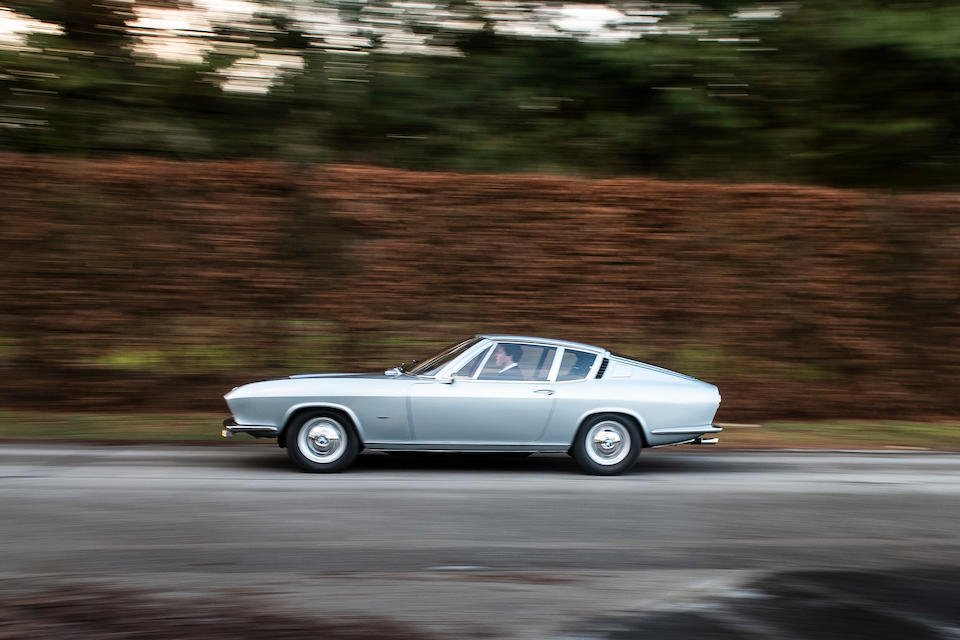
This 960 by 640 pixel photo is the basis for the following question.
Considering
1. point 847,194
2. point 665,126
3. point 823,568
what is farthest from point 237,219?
point 823,568

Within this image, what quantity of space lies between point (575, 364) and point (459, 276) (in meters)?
4.67

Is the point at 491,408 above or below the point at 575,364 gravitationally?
below

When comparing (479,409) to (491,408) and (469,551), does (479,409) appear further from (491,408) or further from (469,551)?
(469,551)

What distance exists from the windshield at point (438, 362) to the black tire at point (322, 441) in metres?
0.87

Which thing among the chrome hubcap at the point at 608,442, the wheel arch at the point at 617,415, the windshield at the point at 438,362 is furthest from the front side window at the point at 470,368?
the chrome hubcap at the point at 608,442

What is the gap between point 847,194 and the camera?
554 inches

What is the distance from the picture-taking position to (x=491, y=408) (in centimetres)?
889

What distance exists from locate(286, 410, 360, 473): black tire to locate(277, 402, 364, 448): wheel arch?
0.07 feet

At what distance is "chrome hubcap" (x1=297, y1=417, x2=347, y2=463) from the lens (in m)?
8.83

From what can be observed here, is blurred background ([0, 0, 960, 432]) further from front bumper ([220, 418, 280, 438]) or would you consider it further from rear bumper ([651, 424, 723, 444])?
front bumper ([220, 418, 280, 438])

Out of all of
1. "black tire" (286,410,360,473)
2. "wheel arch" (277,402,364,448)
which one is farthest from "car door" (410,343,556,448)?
"black tire" (286,410,360,473)

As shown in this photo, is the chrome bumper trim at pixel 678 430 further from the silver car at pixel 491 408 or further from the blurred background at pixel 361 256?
the blurred background at pixel 361 256

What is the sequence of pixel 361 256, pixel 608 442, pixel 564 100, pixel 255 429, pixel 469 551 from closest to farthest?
pixel 469 551 < pixel 255 429 < pixel 608 442 < pixel 361 256 < pixel 564 100

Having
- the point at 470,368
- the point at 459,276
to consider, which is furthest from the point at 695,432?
the point at 459,276
